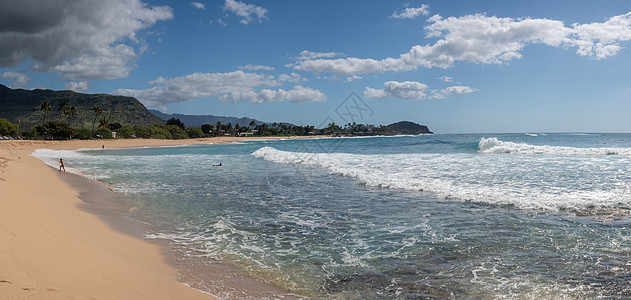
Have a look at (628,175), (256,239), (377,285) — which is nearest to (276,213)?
(256,239)

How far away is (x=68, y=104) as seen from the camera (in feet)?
607

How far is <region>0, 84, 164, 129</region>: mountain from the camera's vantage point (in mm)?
162000

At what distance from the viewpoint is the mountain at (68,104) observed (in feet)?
531

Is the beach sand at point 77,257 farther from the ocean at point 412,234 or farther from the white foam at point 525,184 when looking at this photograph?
the white foam at point 525,184

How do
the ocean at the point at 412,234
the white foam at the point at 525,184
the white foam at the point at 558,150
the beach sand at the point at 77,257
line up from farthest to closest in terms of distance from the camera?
1. the white foam at the point at 558,150
2. the white foam at the point at 525,184
3. the ocean at the point at 412,234
4. the beach sand at the point at 77,257

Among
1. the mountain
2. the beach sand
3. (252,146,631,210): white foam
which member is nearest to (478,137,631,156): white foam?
(252,146,631,210): white foam

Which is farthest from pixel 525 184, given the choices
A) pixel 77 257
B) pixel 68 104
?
pixel 68 104

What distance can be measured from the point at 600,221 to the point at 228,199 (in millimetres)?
9989

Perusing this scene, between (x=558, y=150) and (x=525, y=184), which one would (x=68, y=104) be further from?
(x=525, y=184)

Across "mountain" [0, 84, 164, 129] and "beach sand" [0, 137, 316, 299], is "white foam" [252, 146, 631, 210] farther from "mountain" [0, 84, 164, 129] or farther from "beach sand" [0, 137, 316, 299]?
"mountain" [0, 84, 164, 129]

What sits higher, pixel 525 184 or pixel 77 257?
pixel 525 184

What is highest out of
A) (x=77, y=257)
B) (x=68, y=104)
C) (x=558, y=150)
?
(x=68, y=104)

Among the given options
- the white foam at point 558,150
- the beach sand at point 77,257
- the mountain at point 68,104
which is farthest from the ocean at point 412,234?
the mountain at point 68,104

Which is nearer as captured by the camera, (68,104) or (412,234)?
(412,234)
